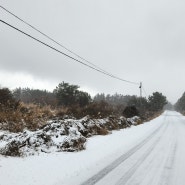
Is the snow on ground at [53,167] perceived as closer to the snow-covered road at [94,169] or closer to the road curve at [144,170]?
the snow-covered road at [94,169]

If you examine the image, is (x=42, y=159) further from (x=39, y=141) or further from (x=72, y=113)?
(x=72, y=113)

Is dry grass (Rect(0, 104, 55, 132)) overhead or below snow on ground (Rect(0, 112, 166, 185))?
overhead

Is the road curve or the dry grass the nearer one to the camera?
the road curve

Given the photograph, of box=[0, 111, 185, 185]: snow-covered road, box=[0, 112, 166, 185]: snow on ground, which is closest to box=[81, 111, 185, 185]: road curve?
box=[0, 111, 185, 185]: snow-covered road

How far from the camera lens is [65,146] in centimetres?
1025

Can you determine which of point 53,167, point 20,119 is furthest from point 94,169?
point 20,119

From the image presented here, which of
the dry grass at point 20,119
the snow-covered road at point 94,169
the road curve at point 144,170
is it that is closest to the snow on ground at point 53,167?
the snow-covered road at point 94,169

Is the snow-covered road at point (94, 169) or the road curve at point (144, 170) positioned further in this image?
the road curve at point (144, 170)

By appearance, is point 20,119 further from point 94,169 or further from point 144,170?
point 144,170

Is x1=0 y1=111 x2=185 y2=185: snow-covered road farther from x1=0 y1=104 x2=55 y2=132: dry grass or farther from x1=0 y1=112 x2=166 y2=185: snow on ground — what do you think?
x1=0 y1=104 x2=55 y2=132: dry grass

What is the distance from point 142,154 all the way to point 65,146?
9.56 ft

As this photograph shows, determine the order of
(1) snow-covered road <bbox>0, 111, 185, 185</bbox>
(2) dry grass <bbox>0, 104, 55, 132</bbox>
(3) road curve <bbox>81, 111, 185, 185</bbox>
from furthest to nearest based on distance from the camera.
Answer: (2) dry grass <bbox>0, 104, 55, 132</bbox> → (3) road curve <bbox>81, 111, 185, 185</bbox> → (1) snow-covered road <bbox>0, 111, 185, 185</bbox>

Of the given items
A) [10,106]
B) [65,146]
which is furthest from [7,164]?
[10,106]

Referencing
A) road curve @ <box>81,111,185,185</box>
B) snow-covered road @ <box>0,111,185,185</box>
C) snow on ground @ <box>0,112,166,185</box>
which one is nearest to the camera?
snow on ground @ <box>0,112,166,185</box>
